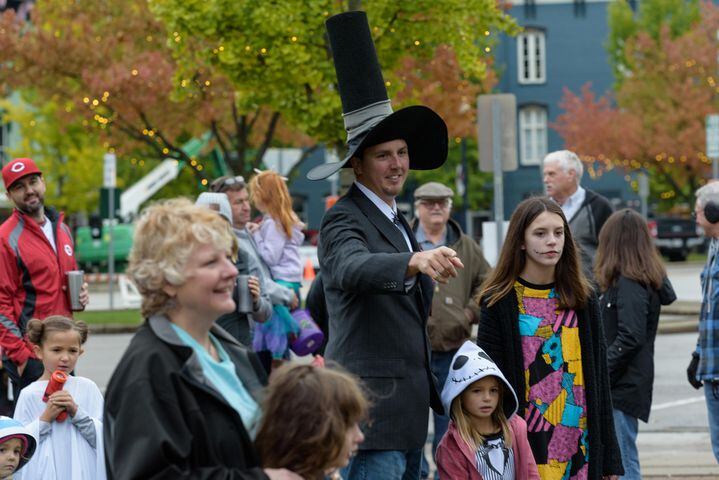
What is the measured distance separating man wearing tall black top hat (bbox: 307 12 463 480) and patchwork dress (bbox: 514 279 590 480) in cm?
58

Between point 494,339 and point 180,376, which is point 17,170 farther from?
point 180,376

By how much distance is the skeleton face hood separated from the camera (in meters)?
5.37

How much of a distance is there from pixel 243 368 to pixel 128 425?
0.47 meters

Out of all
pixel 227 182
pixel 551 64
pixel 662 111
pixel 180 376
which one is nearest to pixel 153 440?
pixel 180 376

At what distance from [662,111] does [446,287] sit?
3923cm

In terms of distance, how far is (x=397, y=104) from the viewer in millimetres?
21375

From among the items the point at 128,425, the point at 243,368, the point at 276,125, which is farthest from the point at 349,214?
the point at 276,125

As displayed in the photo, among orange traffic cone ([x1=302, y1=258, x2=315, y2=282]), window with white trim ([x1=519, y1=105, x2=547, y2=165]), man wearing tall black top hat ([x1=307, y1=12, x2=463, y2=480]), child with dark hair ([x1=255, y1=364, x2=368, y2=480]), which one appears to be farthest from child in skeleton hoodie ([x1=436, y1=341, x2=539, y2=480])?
window with white trim ([x1=519, y1=105, x2=547, y2=165])

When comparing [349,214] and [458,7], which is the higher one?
[458,7]

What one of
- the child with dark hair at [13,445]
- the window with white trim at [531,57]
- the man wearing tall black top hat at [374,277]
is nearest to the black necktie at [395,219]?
the man wearing tall black top hat at [374,277]

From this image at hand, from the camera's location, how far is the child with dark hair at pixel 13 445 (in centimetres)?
586

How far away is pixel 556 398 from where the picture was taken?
558cm

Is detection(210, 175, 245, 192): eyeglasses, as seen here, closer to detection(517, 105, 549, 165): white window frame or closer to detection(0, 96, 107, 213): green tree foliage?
detection(0, 96, 107, 213): green tree foliage

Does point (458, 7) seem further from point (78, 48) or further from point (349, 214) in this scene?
point (349, 214)
